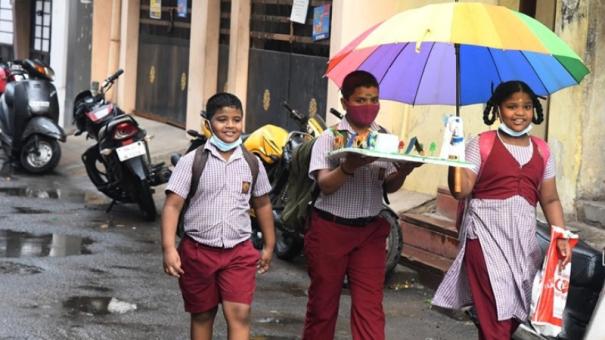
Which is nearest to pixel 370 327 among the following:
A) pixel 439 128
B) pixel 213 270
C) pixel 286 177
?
pixel 213 270

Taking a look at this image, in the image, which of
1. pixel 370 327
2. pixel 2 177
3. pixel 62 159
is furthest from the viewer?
pixel 62 159

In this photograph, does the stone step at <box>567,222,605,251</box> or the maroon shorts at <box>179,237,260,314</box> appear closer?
the maroon shorts at <box>179,237,260,314</box>

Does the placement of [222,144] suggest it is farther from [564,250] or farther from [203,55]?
[203,55]

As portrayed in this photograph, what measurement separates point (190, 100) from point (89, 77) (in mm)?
3456

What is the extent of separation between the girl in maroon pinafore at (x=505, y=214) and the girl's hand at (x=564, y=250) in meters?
0.21

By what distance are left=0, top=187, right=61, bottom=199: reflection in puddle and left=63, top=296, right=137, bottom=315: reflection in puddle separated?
4749 mm

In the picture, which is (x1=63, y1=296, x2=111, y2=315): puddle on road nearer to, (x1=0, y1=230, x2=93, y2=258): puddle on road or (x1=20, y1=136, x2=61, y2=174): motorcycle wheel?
(x1=0, y1=230, x2=93, y2=258): puddle on road

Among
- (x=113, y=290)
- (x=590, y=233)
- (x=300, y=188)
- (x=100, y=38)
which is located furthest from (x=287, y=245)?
(x=100, y=38)

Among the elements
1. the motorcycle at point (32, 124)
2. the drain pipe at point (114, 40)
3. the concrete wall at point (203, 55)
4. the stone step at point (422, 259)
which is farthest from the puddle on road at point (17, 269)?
the drain pipe at point (114, 40)

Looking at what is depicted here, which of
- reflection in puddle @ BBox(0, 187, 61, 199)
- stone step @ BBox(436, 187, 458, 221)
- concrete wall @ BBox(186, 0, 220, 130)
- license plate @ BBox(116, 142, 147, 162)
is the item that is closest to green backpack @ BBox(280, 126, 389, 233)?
stone step @ BBox(436, 187, 458, 221)

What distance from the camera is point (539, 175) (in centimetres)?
522

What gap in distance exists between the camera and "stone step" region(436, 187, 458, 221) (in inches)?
379

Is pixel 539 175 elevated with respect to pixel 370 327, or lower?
elevated

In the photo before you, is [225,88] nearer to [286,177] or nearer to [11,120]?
[11,120]
